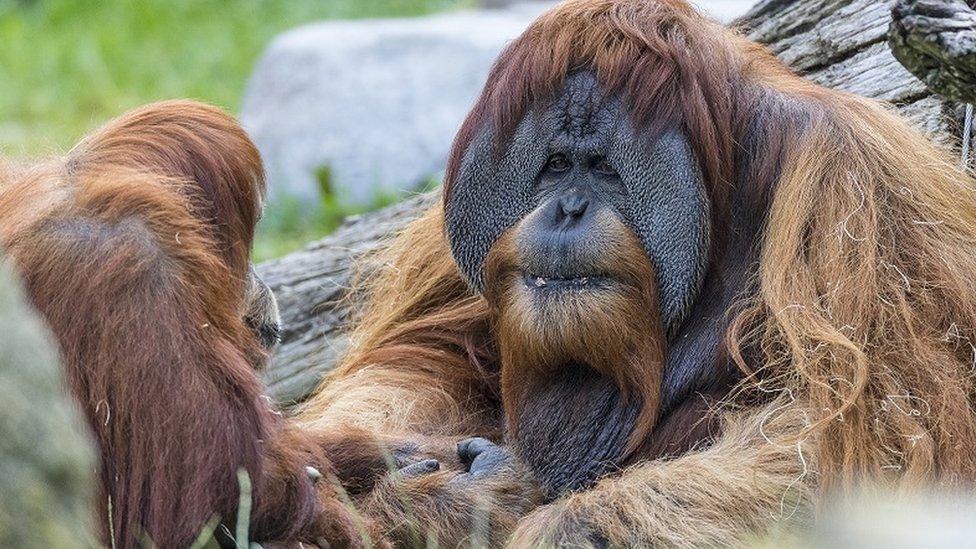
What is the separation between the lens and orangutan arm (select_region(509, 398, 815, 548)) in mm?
3004

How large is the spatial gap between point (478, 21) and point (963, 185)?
5.94 meters

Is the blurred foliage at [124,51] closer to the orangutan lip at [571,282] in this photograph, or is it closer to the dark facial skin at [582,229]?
the dark facial skin at [582,229]

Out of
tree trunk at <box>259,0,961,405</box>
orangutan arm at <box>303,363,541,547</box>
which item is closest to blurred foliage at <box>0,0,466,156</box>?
tree trunk at <box>259,0,961,405</box>

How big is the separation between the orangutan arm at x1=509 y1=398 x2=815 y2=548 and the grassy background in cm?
463

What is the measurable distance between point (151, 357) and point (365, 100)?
5.88 metres

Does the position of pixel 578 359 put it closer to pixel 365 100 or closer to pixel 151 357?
pixel 151 357

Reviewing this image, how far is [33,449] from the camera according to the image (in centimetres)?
211

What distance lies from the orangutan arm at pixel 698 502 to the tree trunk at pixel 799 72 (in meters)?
1.20

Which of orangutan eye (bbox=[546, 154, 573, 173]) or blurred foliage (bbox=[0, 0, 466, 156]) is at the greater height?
orangutan eye (bbox=[546, 154, 573, 173])

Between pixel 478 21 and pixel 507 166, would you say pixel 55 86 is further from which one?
pixel 507 166

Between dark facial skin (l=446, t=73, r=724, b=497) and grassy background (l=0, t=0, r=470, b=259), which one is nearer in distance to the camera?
dark facial skin (l=446, t=73, r=724, b=497)

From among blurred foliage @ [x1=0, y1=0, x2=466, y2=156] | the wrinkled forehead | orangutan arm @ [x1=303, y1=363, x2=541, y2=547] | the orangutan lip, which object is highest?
the wrinkled forehead

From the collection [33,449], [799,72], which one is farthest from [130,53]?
[33,449]

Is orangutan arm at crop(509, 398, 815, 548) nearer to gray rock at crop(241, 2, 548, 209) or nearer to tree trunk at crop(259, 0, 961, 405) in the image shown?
tree trunk at crop(259, 0, 961, 405)
